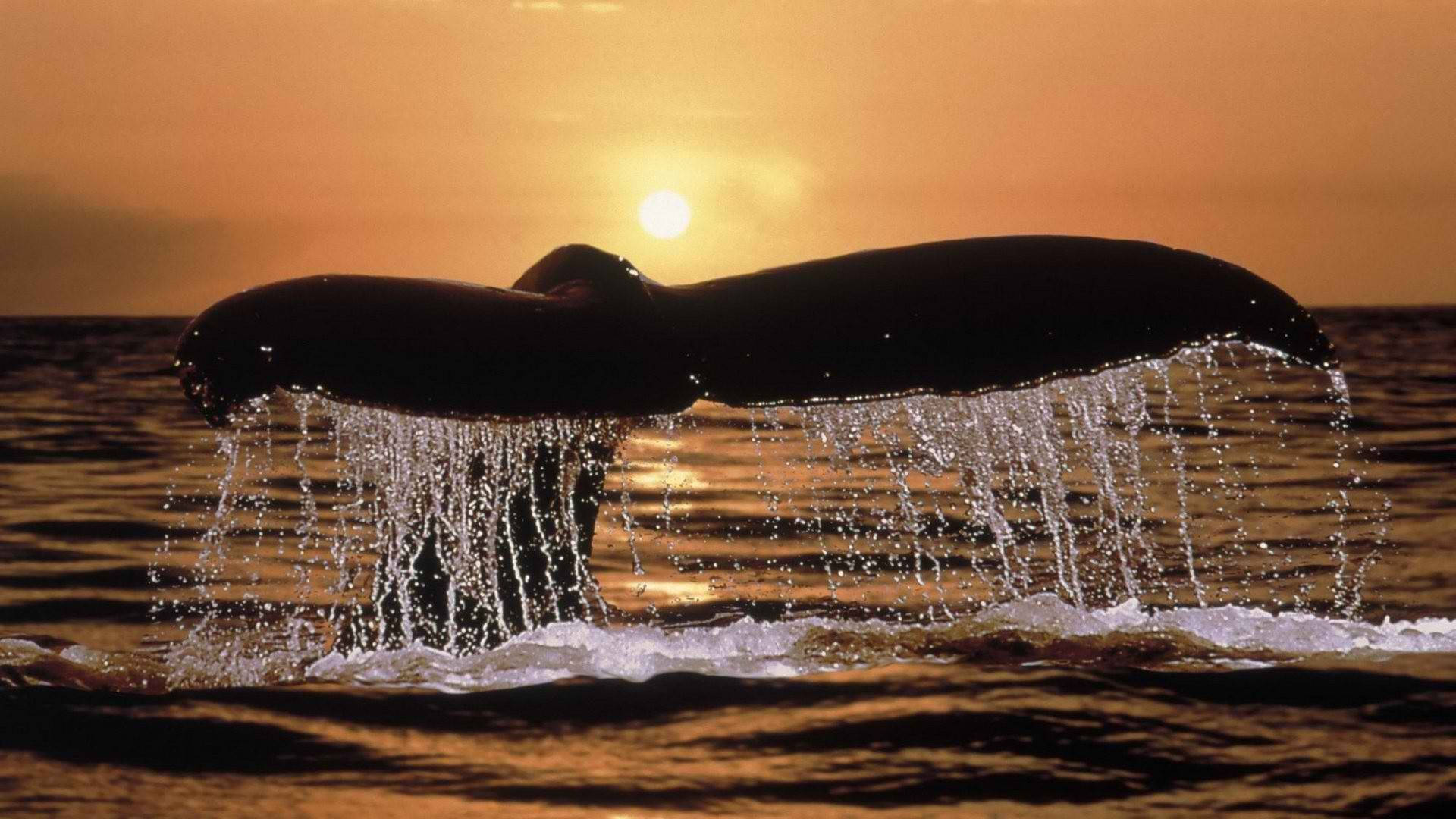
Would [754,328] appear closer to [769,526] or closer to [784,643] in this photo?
[784,643]

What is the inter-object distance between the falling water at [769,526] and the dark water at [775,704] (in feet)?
0.44

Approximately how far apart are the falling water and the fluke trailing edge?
0.35ft

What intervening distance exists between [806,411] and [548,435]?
5.45 ft

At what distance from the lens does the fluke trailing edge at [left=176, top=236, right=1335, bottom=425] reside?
5.28 m

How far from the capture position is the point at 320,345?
17.2 ft

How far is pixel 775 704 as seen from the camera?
21.8 feet

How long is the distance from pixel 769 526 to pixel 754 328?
761 cm

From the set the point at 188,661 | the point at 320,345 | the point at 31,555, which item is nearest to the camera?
the point at 320,345

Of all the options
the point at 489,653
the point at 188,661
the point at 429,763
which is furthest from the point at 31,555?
the point at 429,763

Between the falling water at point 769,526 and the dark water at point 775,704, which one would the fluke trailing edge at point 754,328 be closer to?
the falling water at point 769,526

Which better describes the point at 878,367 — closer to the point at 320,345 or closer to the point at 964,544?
the point at 320,345

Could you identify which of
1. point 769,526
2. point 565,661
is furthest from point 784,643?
point 769,526

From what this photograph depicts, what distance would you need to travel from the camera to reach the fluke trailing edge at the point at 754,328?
5.28m

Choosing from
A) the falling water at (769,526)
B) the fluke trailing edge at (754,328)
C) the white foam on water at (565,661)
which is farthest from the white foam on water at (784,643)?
the fluke trailing edge at (754,328)
